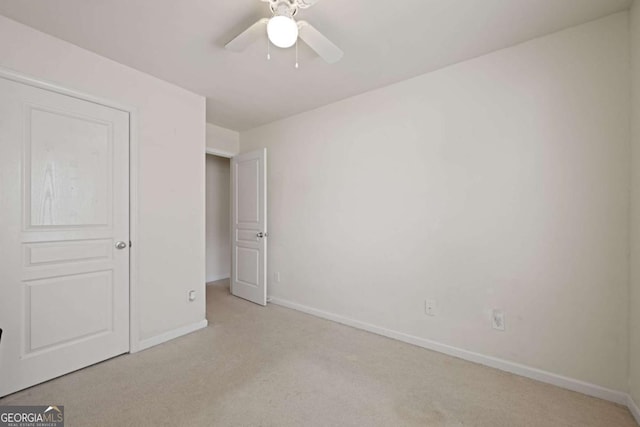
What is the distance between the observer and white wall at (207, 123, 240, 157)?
3.71 meters

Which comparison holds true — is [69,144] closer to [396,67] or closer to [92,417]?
[92,417]

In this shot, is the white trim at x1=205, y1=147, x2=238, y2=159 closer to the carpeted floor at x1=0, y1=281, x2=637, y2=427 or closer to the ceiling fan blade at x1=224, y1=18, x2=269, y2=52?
the ceiling fan blade at x1=224, y1=18, x2=269, y2=52

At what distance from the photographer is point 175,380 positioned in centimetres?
191

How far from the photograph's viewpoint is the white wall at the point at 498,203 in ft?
5.70

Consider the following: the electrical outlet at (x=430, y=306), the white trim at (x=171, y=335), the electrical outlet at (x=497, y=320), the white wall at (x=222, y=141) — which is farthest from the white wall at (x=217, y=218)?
the electrical outlet at (x=497, y=320)

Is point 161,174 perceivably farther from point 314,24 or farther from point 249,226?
point 314,24

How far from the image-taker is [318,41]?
166 centimetres

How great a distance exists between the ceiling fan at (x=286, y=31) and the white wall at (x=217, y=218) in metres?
3.52

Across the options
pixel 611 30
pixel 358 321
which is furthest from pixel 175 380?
pixel 611 30

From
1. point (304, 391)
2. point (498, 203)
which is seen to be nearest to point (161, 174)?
point (304, 391)

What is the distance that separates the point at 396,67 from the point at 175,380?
9.59ft

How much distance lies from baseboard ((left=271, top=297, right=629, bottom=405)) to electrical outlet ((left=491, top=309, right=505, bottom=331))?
24 cm

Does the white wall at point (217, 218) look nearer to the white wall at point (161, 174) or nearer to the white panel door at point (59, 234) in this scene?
the white wall at point (161, 174)

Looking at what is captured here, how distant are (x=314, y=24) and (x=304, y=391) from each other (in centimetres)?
241
